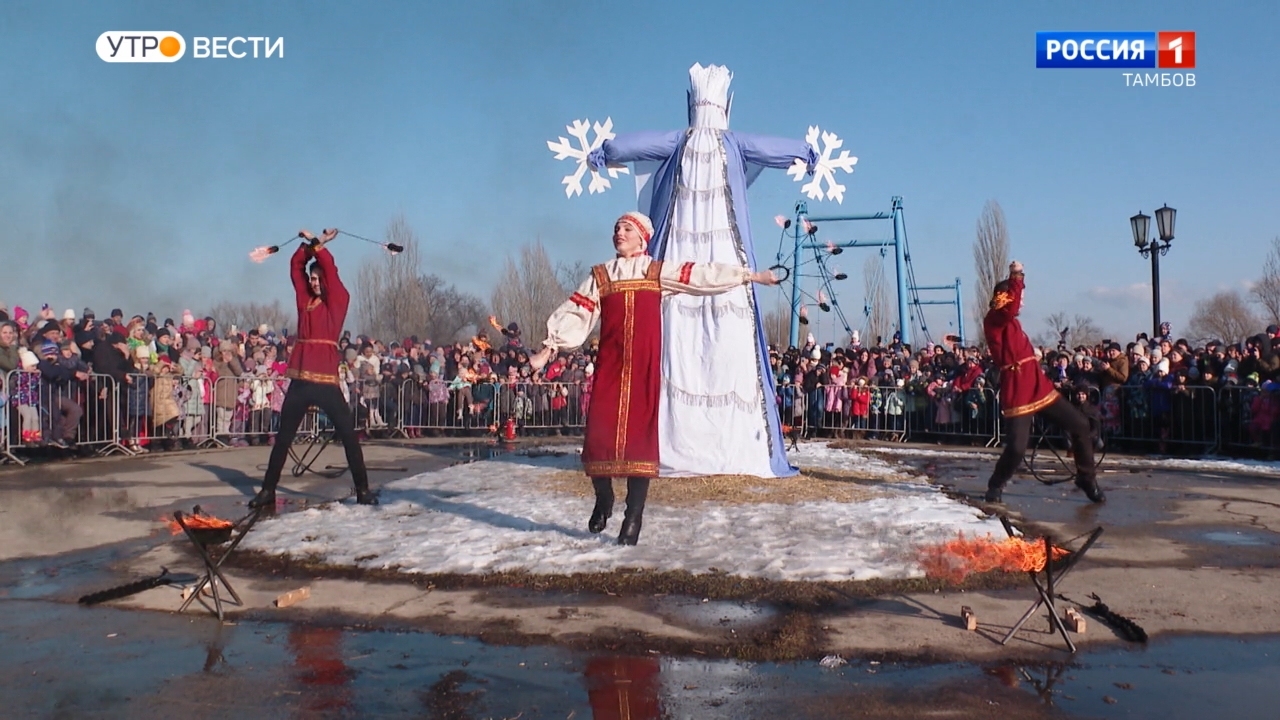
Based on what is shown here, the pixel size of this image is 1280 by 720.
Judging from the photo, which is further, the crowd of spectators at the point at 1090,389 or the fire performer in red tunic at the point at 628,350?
the crowd of spectators at the point at 1090,389

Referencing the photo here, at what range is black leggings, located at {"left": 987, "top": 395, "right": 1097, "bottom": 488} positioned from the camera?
8.38 meters

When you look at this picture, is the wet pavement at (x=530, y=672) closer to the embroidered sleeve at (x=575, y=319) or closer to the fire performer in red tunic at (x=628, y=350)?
the fire performer in red tunic at (x=628, y=350)

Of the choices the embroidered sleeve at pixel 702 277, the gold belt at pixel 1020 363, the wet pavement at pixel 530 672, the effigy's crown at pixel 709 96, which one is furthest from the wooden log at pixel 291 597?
the effigy's crown at pixel 709 96

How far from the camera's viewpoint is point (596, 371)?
239 inches

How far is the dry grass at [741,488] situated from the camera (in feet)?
26.9

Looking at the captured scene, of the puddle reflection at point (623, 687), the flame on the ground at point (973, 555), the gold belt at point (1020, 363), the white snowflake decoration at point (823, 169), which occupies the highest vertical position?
the white snowflake decoration at point (823, 169)

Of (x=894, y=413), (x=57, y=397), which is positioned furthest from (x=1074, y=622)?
(x=894, y=413)

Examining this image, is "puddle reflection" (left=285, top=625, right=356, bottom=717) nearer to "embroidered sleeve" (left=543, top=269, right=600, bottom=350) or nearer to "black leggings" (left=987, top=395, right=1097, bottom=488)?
"embroidered sleeve" (left=543, top=269, right=600, bottom=350)

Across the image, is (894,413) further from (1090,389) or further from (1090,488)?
(1090,488)

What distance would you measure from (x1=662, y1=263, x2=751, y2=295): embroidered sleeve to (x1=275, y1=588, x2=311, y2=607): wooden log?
284cm

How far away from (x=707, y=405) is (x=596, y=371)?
3.31 metres

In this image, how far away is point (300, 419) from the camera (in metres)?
7.77

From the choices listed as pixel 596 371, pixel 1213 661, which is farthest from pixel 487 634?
pixel 1213 661

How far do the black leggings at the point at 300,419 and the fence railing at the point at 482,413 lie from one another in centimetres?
516
